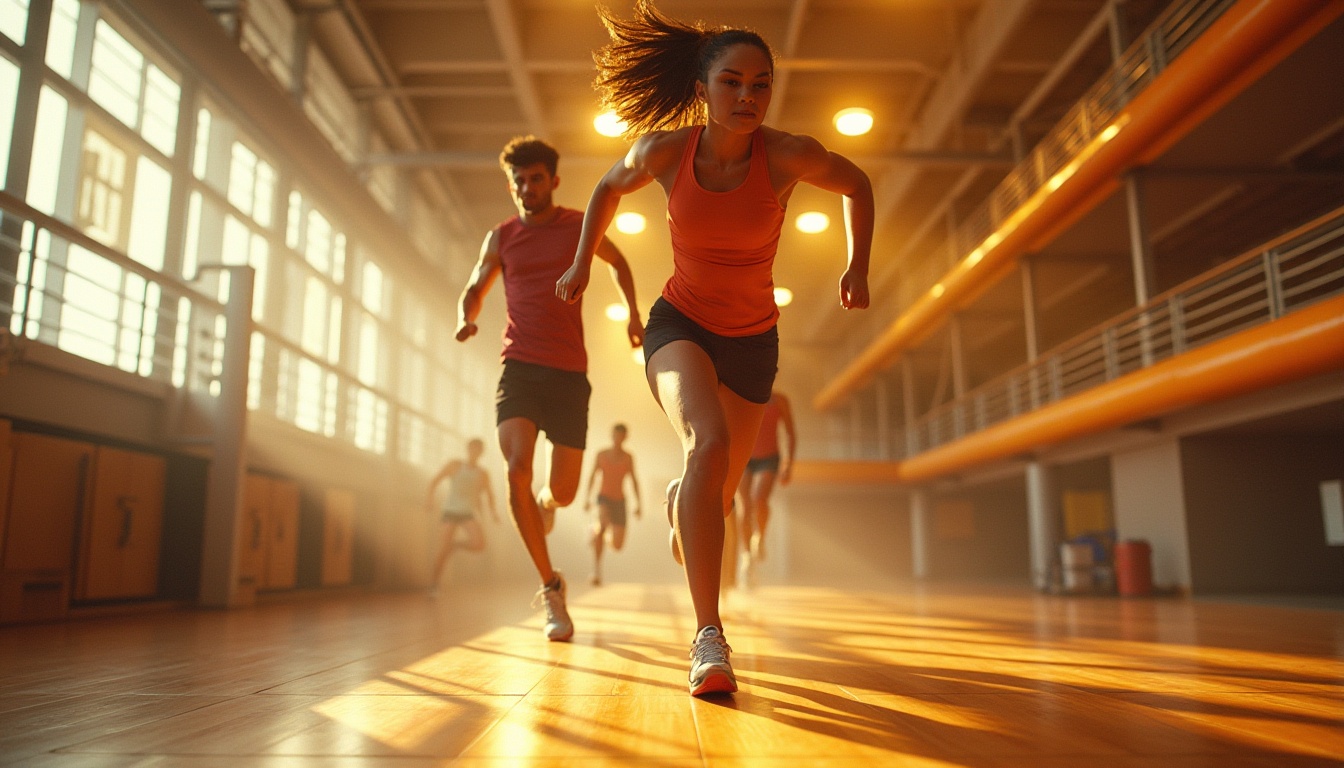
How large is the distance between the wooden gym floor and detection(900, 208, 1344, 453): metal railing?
4986mm

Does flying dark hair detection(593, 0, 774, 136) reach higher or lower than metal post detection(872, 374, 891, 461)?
lower

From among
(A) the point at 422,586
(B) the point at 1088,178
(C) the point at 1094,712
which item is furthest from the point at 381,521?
(C) the point at 1094,712

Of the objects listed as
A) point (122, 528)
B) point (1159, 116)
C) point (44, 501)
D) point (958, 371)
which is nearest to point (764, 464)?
point (122, 528)

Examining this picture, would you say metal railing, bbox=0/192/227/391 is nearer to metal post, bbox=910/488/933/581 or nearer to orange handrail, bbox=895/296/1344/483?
orange handrail, bbox=895/296/1344/483

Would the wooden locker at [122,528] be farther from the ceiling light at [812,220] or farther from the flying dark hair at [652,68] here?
the ceiling light at [812,220]

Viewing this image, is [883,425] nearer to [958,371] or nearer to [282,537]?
[958,371]

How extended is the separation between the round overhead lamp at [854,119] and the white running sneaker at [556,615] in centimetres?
588

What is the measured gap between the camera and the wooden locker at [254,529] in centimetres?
718

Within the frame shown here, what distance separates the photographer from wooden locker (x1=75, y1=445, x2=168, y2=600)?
549cm

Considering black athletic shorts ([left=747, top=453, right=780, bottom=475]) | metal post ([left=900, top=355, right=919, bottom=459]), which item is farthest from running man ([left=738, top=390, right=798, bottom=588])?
metal post ([left=900, top=355, right=919, bottom=459])

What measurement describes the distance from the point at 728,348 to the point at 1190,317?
9526 mm

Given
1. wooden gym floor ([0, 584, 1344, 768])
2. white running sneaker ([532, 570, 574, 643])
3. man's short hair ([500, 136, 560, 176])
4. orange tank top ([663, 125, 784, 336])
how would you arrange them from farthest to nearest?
man's short hair ([500, 136, 560, 176])
white running sneaker ([532, 570, 574, 643])
orange tank top ([663, 125, 784, 336])
wooden gym floor ([0, 584, 1344, 768])

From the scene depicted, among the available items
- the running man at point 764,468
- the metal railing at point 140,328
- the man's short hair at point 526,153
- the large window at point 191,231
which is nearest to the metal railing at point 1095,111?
the running man at point 764,468

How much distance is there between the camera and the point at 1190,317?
1031 cm
